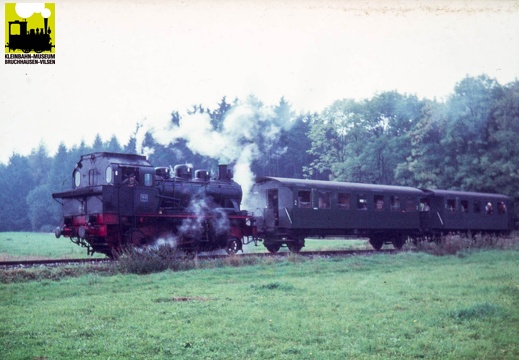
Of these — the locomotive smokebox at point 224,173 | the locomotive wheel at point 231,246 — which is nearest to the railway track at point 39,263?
the locomotive wheel at point 231,246

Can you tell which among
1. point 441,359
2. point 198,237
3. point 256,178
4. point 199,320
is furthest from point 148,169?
point 441,359

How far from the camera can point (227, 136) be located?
2600 cm

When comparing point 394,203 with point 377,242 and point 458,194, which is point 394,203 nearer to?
point 377,242

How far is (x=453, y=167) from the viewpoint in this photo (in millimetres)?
35781

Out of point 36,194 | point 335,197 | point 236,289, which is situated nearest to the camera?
point 236,289

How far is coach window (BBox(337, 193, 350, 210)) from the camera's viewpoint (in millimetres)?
23266

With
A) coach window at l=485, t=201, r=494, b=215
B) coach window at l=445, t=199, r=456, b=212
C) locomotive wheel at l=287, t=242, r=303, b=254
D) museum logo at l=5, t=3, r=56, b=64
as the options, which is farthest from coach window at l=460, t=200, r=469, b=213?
museum logo at l=5, t=3, r=56, b=64

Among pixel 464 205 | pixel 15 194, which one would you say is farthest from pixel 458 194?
pixel 15 194

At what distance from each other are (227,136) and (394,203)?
915 centimetres

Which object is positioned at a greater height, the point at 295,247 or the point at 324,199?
the point at 324,199

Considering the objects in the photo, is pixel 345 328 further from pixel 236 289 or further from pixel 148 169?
pixel 148 169

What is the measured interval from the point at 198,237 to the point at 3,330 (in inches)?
470

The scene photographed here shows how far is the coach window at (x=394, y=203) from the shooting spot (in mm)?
25516

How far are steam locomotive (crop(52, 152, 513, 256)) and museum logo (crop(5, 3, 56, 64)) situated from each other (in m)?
7.64
